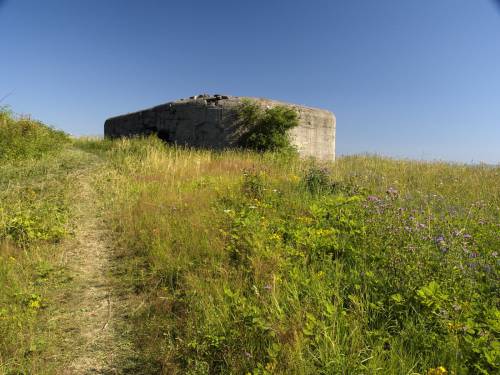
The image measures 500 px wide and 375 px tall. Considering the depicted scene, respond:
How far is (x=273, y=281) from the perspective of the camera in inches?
103

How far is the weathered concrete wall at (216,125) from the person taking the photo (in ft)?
37.2

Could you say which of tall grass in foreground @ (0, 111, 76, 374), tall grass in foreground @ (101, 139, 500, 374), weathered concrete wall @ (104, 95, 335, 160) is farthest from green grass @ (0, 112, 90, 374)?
weathered concrete wall @ (104, 95, 335, 160)

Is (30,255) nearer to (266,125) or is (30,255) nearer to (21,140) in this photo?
(21,140)

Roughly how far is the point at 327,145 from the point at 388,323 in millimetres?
11475

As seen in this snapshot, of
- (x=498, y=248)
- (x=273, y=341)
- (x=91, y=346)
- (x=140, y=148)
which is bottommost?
(x=91, y=346)

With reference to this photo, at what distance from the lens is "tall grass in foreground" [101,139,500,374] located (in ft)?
6.44

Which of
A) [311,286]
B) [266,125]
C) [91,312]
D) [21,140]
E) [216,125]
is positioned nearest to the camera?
[311,286]

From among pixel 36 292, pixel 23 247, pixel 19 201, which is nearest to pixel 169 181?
pixel 19 201

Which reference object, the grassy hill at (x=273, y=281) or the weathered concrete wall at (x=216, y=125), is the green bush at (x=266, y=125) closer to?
the weathered concrete wall at (x=216, y=125)

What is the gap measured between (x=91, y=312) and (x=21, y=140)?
8.45 m

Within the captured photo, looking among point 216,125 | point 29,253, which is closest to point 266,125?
point 216,125

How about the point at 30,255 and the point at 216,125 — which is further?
the point at 216,125

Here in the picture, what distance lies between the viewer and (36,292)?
9.88ft

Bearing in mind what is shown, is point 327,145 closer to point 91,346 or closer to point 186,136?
point 186,136
